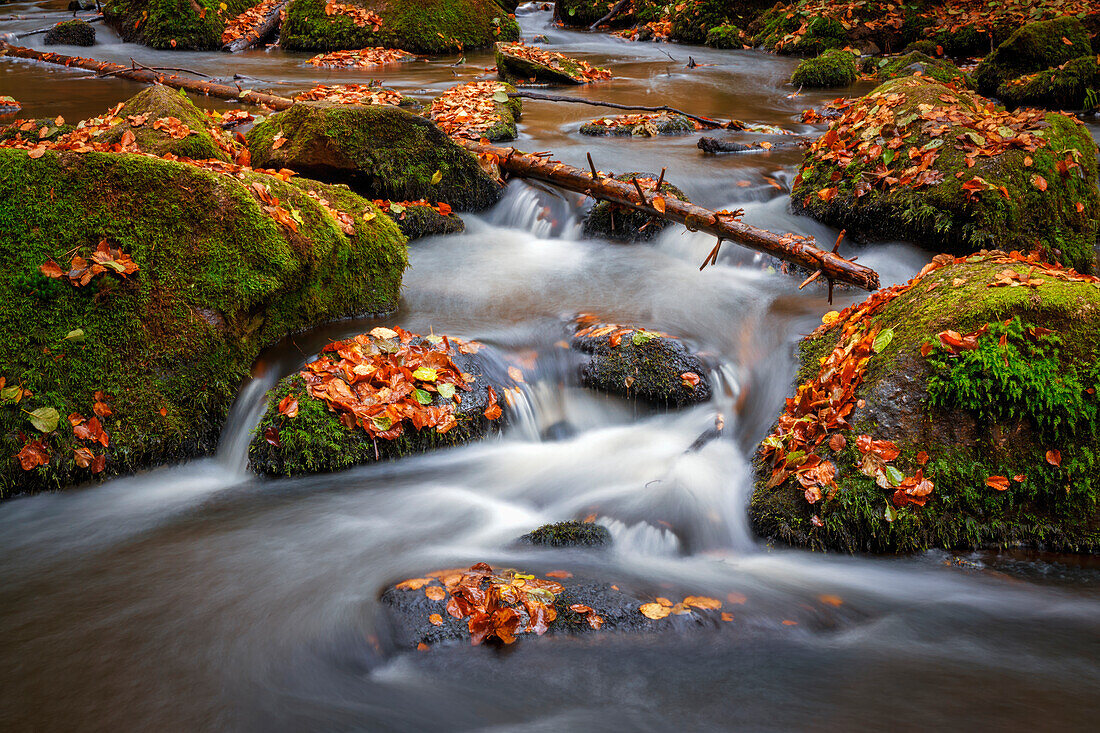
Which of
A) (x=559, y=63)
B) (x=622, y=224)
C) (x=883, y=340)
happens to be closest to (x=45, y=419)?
(x=883, y=340)

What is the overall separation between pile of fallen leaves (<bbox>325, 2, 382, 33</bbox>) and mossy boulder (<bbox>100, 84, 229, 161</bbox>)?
11823mm

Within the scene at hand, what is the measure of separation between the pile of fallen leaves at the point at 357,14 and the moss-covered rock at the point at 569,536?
55.4 feet

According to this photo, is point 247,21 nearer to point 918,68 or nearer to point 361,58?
point 361,58

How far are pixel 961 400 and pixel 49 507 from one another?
16.3ft

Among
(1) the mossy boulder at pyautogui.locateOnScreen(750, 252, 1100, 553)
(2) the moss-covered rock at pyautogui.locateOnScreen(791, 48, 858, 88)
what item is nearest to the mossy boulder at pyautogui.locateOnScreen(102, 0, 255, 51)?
(2) the moss-covered rock at pyautogui.locateOnScreen(791, 48, 858, 88)

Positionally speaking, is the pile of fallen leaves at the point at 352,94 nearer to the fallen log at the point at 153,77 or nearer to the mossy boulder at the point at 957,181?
the fallen log at the point at 153,77

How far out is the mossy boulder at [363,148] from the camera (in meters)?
7.02

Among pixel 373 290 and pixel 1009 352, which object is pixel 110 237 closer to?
pixel 373 290

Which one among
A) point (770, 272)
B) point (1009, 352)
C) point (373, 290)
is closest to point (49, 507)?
point (373, 290)

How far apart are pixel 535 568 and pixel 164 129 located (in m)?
5.45

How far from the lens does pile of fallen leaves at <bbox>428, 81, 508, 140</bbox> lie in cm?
996

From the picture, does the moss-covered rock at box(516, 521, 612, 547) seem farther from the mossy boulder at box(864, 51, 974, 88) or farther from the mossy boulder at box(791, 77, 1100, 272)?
the mossy boulder at box(864, 51, 974, 88)

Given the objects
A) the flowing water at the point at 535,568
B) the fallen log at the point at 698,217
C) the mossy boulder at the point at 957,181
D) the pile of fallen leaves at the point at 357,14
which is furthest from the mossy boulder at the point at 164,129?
the pile of fallen leaves at the point at 357,14

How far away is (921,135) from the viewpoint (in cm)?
712
